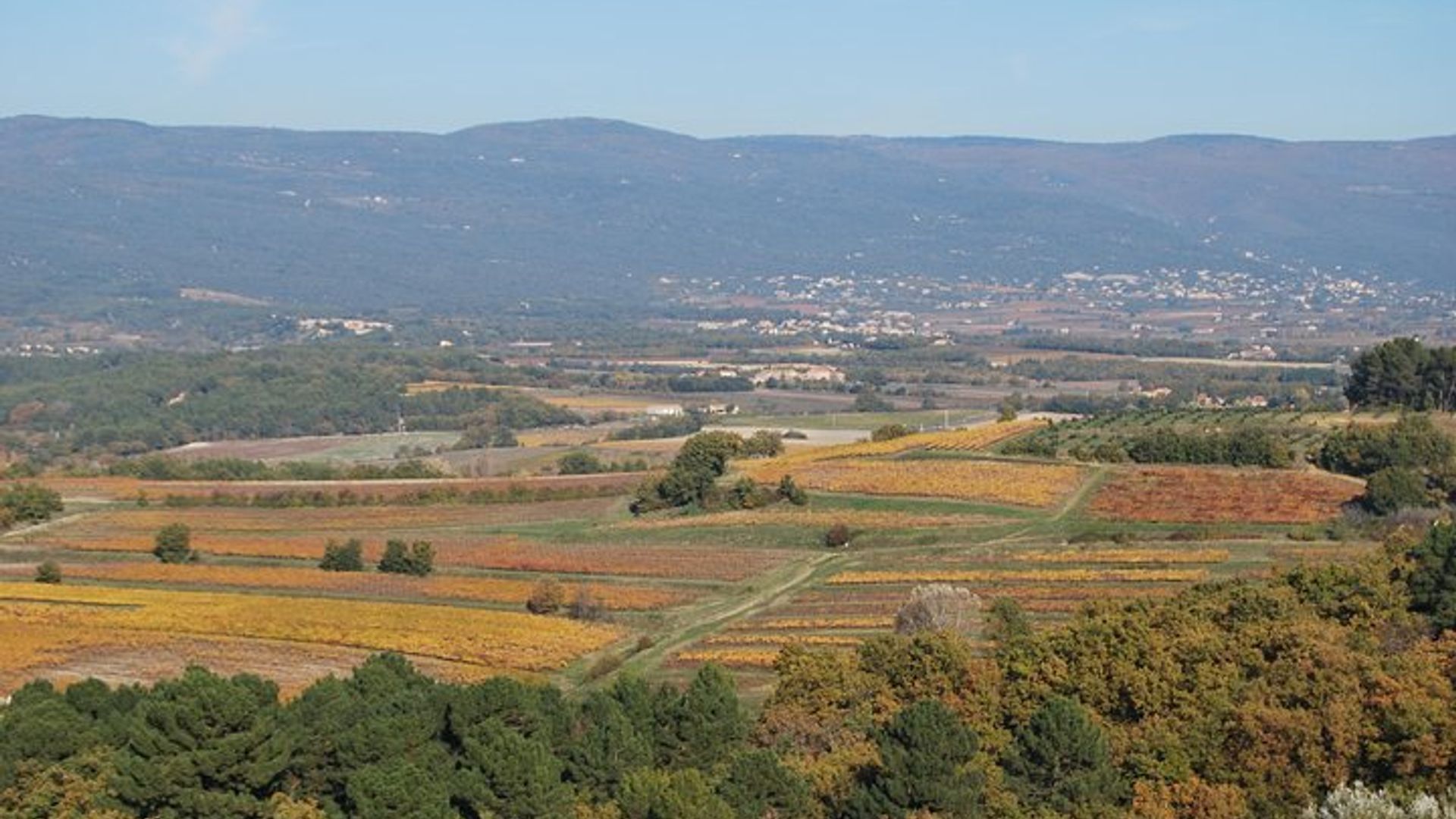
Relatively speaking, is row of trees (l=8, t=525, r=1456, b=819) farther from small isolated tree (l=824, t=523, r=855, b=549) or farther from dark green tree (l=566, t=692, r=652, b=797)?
small isolated tree (l=824, t=523, r=855, b=549)

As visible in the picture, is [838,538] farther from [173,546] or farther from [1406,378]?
[1406,378]

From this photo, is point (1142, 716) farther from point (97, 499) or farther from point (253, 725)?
point (97, 499)

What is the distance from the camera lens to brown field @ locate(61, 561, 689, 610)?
61875 millimetres

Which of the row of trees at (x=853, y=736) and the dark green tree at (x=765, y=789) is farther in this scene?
the dark green tree at (x=765, y=789)

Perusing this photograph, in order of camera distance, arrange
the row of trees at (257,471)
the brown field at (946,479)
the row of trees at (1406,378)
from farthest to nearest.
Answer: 1. the row of trees at (257,471)
2. the row of trees at (1406,378)
3. the brown field at (946,479)

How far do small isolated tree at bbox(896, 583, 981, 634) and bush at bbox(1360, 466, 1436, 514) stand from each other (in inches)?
812

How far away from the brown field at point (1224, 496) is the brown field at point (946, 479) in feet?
7.79

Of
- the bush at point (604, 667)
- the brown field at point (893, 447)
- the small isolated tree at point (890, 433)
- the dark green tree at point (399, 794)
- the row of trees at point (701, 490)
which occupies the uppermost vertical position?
the dark green tree at point (399, 794)

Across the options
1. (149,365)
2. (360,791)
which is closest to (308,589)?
(360,791)

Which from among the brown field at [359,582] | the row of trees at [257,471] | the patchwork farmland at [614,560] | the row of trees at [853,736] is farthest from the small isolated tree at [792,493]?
the row of trees at [853,736]

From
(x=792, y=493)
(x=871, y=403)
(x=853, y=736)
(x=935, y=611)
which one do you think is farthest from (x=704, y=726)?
(x=871, y=403)

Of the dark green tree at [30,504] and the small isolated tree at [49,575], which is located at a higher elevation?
the small isolated tree at [49,575]

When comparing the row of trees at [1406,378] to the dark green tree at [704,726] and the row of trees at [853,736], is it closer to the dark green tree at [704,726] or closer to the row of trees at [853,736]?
the row of trees at [853,736]

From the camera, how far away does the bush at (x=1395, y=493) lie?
223ft
